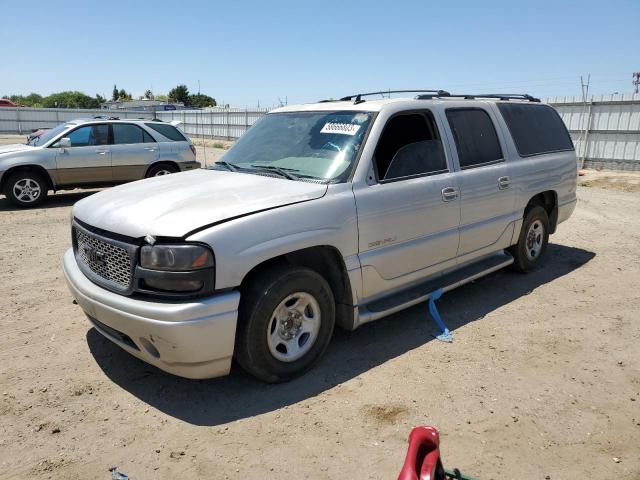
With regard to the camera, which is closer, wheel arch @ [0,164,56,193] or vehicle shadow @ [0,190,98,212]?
Result: wheel arch @ [0,164,56,193]

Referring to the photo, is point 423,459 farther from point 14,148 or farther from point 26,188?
point 14,148

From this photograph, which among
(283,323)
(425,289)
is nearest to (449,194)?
(425,289)

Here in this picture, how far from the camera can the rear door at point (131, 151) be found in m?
10.3

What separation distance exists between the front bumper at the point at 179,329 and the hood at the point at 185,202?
425mm

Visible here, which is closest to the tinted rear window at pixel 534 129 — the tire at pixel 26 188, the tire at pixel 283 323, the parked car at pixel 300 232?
the parked car at pixel 300 232

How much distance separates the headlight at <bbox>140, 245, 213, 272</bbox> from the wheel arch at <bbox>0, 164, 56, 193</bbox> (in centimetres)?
807

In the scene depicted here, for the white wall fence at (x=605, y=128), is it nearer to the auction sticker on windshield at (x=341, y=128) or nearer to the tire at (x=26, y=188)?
the auction sticker on windshield at (x=341, y=128)

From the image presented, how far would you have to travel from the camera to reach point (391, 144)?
4.11m

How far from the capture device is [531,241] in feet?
19.4

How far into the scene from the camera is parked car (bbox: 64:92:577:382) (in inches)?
119

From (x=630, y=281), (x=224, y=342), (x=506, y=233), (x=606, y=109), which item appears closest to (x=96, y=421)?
(x=224, y=342)

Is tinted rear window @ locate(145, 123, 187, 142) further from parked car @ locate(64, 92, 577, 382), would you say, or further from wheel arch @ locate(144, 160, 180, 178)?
parked car @ locate(64, 92, 577, 382)

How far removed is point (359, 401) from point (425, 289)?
1335 millimetres

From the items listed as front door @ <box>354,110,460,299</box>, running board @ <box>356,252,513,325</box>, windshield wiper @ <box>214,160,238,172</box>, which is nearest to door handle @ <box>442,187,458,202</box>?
front door @ <box>354,110,460,299</box>
